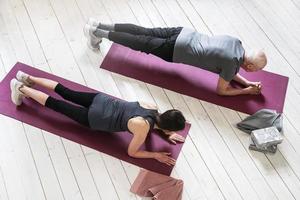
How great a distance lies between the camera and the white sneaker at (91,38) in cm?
315

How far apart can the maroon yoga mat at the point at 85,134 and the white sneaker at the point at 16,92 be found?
0.05 m

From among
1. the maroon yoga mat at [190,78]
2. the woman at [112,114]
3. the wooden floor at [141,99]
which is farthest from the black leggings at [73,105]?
the maroon yoga mat at [190,78]

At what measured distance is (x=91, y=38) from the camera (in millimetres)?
3186

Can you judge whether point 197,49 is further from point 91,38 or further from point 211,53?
point 91,38

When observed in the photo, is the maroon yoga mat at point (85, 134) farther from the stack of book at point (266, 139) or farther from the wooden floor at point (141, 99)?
the stack of book at point (266, 139)

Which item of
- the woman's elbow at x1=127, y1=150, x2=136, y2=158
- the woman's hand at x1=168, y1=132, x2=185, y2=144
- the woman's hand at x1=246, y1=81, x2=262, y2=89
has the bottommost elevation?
the woman's elbow at x1=127, y1=150, x2=136, y2=158

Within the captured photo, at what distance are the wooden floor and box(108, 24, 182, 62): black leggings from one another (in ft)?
0.80

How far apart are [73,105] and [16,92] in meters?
0.40

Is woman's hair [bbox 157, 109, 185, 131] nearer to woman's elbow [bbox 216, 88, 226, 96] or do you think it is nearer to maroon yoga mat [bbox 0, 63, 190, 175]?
maroon yoga mat [bbox 0, 63, 190, 175]

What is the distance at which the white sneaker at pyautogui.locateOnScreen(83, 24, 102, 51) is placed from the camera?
315cm

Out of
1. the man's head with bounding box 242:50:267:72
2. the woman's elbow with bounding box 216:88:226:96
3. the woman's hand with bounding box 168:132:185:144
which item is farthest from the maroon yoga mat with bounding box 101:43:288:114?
the woman's hand with bounding box 168:132:185:144

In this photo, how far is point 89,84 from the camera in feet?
10.0

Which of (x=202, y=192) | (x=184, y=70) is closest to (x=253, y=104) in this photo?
(x=184, y=70)

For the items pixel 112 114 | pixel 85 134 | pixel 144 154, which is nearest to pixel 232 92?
pixel 144 154
